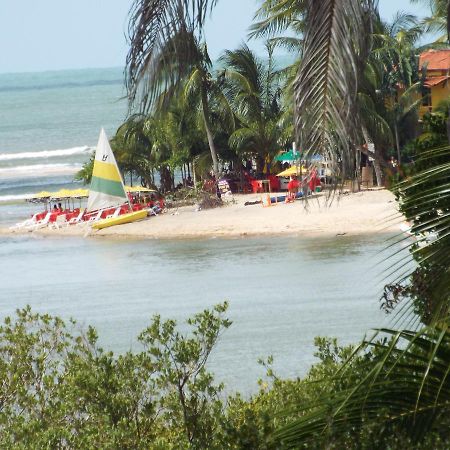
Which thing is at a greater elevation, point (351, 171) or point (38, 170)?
point (38, 170)

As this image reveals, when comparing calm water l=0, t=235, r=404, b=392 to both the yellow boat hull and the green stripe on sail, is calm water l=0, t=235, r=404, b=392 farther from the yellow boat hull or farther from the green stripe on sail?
the green stripe on sail

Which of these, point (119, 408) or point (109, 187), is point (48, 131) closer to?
point (109, 187)

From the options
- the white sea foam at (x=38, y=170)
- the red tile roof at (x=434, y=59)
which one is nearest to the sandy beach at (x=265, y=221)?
the red tile roof at (x=434, y=59)

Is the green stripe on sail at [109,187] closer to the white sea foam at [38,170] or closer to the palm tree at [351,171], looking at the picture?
the white sea foam at [38,170]

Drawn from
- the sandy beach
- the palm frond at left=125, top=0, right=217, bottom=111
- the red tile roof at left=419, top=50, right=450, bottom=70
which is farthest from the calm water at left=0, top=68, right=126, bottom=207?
the palm frond at left=125, top=0, right=217, bottom=111

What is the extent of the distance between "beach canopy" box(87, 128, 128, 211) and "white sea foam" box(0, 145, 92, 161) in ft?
109

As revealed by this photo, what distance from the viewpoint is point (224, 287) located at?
22641 millimetres

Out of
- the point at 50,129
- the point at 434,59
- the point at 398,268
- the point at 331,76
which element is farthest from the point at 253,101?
the point at 50,129

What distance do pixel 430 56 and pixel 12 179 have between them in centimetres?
2701

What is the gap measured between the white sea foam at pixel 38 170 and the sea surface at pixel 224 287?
756 inches

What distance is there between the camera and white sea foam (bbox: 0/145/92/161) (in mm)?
70125

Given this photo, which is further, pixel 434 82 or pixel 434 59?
pixel 434 59

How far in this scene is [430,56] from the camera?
125 feet

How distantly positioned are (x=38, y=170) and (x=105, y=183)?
27324 millimetres
